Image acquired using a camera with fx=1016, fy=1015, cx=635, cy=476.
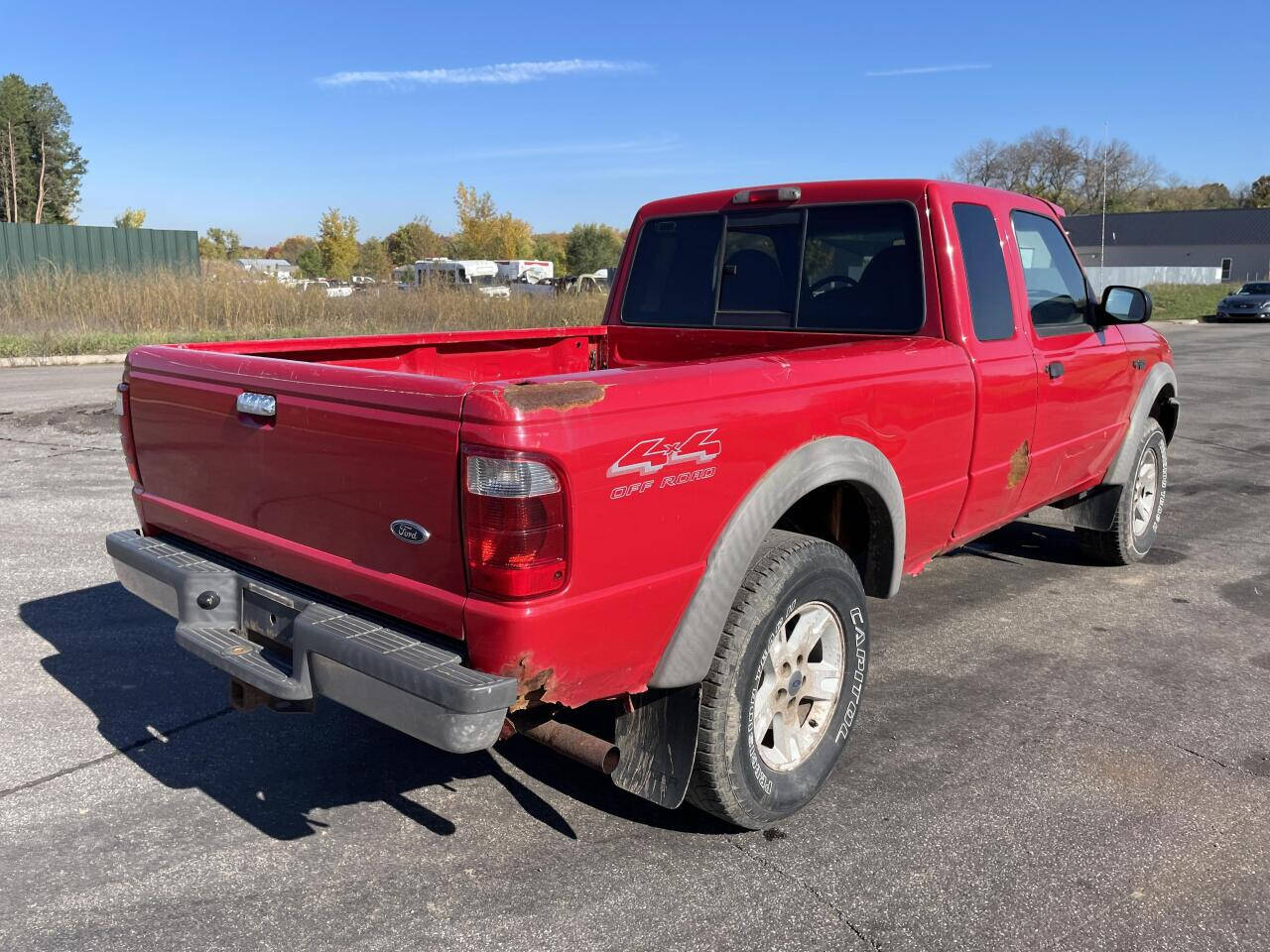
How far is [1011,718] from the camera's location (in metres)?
4.14

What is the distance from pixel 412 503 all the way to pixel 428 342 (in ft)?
7.04

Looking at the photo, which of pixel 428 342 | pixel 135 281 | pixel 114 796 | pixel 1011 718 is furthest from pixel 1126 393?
pixel 135 281

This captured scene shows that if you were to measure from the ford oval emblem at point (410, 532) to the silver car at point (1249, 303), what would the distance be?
40492 millimetres

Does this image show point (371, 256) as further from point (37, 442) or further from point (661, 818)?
point (661, 818)

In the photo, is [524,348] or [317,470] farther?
[524,348]

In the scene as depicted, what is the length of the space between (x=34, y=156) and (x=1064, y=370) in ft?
194

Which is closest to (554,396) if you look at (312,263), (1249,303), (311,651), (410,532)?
(410,532)

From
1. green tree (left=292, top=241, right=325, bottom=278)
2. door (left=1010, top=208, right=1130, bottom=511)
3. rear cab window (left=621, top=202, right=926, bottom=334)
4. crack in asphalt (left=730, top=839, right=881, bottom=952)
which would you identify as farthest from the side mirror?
green tree (left=292, top=241, right=325, bottom=278)

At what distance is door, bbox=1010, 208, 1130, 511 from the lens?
465cm

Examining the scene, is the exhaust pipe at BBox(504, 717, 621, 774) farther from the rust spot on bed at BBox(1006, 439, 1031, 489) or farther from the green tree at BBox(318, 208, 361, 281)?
the green tree at BBox(318, 208, 361, 281)

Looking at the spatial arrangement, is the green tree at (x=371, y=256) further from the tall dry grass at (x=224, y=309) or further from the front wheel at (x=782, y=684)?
the front wheel at (x=782, y=684)

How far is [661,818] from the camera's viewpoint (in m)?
3.38

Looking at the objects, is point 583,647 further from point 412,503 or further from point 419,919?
point 419,919

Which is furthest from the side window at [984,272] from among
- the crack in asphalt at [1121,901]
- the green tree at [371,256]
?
the green tree at [371,256]
